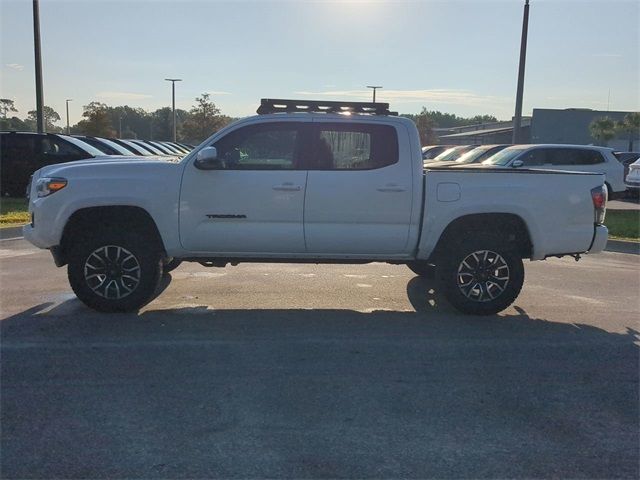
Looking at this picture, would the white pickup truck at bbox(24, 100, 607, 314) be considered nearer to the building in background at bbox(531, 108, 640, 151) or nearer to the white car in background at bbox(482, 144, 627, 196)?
the white car in background at bbox(482, 144, 627, 196)

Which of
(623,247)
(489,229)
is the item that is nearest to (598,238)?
(489,229)

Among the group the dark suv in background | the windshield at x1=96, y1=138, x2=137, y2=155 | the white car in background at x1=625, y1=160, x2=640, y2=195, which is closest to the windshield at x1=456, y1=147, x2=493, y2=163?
the white car in background at x1=625, y1=160, x2=640, y2=195

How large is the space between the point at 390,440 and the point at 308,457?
542mm

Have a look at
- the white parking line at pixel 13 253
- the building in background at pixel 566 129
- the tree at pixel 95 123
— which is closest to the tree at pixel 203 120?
the tree at pixel 95 123

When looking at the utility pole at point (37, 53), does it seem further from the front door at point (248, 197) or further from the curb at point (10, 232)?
the front door at point (248, 197)

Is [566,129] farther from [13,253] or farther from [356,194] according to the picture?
[356,194]

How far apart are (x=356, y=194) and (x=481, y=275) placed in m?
1.58

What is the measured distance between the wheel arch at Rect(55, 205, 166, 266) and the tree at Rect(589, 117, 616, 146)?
53099 millimetres

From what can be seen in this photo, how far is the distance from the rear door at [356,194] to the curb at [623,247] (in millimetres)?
7074

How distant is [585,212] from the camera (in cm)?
649

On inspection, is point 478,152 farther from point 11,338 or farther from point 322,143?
point 11,338

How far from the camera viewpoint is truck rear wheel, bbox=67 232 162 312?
6219 millimetres

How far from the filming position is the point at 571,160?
17609mm

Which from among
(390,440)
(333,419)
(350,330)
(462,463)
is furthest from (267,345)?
(462,463)
